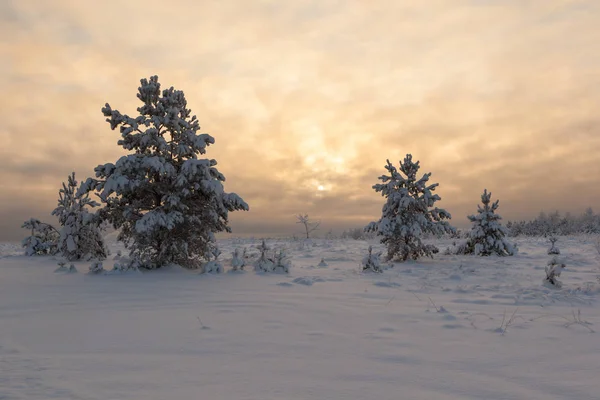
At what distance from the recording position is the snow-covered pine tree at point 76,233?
15.0m

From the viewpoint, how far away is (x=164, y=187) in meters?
12.0

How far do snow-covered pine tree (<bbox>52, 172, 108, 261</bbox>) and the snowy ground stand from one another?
22.0ft

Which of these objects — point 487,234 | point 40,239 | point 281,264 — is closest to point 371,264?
point 281,264

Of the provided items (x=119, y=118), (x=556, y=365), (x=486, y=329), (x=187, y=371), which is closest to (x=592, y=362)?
(x=556, y=365)

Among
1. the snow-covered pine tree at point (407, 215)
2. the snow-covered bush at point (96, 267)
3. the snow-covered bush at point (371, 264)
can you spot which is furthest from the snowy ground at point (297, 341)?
the snow-covered pine tree at point (407, 215)

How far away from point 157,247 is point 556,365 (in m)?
10.4

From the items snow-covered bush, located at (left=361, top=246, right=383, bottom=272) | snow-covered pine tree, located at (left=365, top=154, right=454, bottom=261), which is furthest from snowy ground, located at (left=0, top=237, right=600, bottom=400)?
snow-covered pine tree, located at (left=365, top=154, right=454, bottom=261)

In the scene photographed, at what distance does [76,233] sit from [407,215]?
40.6 feet

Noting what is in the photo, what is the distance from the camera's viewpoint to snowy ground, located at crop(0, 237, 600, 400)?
323 centimetres

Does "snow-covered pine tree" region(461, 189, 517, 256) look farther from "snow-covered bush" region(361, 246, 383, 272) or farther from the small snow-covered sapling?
the small snow-covered sapling

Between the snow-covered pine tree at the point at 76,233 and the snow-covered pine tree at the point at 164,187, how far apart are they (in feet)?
12.3

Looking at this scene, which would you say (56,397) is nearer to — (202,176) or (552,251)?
(202,176)

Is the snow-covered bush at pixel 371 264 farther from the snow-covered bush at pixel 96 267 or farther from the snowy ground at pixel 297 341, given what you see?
the snow-covered bush at pixel 96 267

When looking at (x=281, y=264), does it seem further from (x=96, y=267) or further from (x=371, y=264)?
(x=96, y=267)
